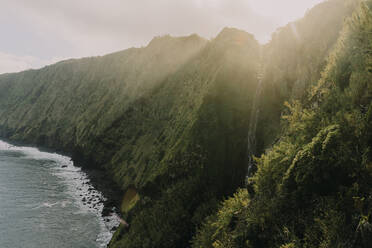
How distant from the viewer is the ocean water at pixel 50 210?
2283 inches

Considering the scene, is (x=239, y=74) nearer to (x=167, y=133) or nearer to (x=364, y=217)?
(x=167, y=133)

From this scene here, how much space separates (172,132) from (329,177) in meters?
62.7

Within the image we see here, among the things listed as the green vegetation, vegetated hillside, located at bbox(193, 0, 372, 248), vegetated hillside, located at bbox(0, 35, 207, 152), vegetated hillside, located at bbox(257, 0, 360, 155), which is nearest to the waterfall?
the green vegetation

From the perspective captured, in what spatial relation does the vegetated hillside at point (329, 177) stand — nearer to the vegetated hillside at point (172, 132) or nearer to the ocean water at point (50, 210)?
the vegetated hillside at point (172, 132)

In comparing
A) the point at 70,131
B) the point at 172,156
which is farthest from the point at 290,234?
the point at 70,131

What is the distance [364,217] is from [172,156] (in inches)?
2033

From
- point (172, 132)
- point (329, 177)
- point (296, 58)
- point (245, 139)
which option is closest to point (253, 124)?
point (245, 139)

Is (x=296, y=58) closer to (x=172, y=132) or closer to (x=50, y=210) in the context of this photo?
(x=172, y=132)

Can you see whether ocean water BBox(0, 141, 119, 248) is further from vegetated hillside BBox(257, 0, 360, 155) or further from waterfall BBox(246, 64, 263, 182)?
vegetated hillside BBox(257, 0, 360, 155)

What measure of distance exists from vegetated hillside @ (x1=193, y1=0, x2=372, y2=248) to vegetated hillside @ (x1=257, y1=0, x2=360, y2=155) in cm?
1482

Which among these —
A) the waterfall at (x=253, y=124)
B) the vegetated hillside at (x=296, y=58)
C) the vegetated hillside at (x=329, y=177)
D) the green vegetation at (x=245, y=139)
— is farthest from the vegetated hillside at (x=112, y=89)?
the vegetated hillside at (x=329, y=177)

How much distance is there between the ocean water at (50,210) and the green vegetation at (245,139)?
9833mm

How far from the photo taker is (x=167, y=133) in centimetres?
8625

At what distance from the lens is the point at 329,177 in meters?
22.1
